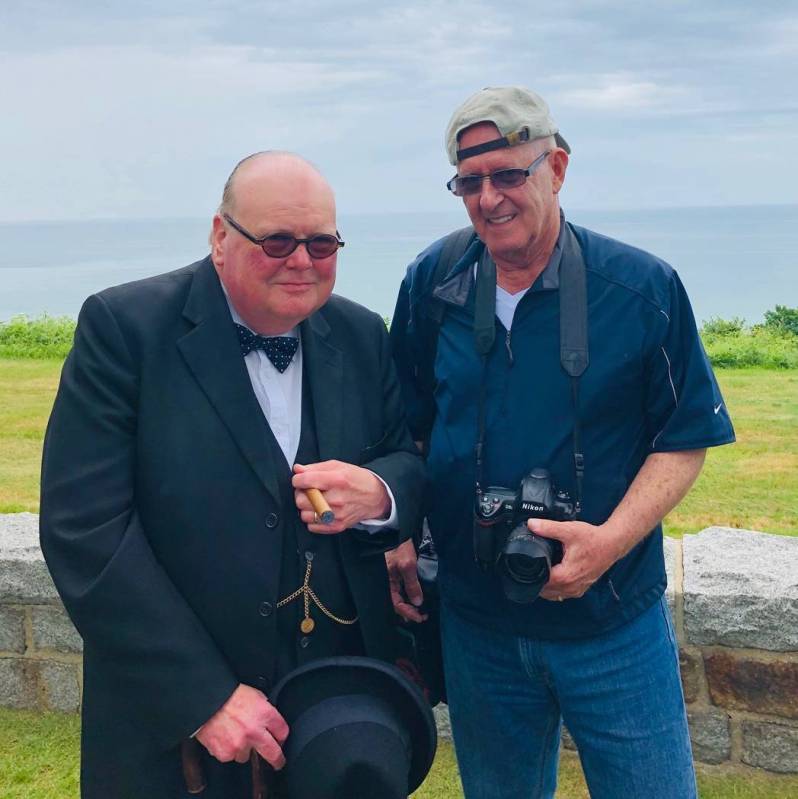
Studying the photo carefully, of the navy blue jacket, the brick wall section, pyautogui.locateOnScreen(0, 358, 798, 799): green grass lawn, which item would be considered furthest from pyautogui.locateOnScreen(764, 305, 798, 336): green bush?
the navy blue jacket

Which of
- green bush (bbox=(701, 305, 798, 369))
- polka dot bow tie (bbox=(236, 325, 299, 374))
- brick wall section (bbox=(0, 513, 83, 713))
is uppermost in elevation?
polka dot bow tie (bbox=(236, 325, 299, 374))

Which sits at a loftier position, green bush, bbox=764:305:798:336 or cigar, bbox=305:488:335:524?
cigar, bbox=305:488:335:524

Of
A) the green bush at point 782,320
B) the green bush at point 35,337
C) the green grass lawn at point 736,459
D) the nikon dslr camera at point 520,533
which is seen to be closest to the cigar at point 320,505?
the nikon dslr camera at point 520,533

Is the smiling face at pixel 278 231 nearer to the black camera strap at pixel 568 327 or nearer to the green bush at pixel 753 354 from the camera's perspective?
the black camera strap at pixel 568 327

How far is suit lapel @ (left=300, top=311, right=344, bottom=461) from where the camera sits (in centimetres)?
269

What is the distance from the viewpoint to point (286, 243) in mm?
2498

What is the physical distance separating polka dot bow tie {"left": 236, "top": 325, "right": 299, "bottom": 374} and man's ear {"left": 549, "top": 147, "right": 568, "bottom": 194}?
2.92 feet

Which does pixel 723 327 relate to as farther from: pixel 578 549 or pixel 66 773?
pixel 578 549

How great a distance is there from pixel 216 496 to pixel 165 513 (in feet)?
0.42

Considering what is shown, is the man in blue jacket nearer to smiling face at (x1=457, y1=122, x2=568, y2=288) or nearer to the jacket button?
smiling face at (x1=457, y1=122, x2=568, y2=288)

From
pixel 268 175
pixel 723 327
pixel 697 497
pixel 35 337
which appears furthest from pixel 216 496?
pixel 723 327

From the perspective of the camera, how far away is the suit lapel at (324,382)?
269 cm

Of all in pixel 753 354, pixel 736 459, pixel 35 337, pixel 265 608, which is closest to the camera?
pixel 265 608

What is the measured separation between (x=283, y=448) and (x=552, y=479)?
741mm
